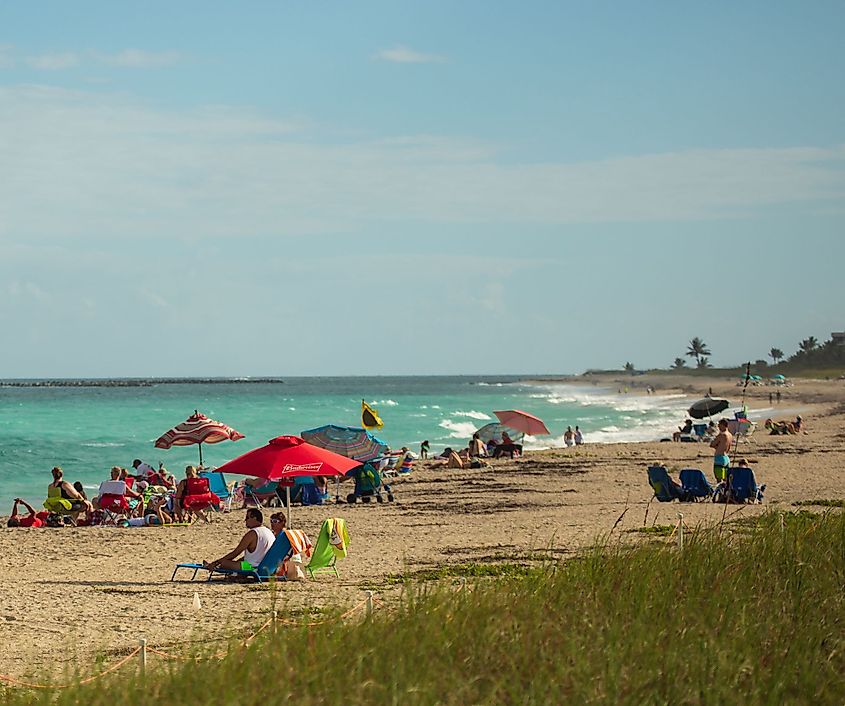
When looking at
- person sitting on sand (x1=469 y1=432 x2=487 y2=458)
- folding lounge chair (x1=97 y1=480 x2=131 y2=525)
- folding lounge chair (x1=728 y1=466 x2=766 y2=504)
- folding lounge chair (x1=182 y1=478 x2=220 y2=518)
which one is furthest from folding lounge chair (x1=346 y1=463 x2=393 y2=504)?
person sitting on sand (x1=469 y1=432 x2=487 y2=458)

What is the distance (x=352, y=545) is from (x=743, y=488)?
20.7 ft

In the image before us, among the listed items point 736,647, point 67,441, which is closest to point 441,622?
point 736,647

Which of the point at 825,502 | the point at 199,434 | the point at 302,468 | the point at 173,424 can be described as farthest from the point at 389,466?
the point at 173,424

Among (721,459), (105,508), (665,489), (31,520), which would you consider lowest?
(31,520)

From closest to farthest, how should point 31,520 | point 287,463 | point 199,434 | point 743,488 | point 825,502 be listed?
point 287,463, point 825,502, point 743,488, point 31,520, point 199,434

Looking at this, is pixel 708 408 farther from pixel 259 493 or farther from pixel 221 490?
pixel 221 490

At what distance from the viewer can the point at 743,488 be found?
58.2 ft

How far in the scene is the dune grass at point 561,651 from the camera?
199 inches

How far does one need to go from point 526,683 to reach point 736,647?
3.60 feet

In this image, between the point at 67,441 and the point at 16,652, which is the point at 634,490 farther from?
the point at 67,441

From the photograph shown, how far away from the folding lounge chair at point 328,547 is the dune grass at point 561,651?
5.78m

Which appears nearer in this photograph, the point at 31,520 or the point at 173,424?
the point at 31,520

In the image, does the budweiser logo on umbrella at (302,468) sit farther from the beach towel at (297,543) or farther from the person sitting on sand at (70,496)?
the person sitting on sand at (70,496)

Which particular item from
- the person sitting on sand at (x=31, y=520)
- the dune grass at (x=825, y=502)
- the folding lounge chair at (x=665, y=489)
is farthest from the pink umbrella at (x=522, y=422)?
the person sitting on sand at (x=31, y=520)
